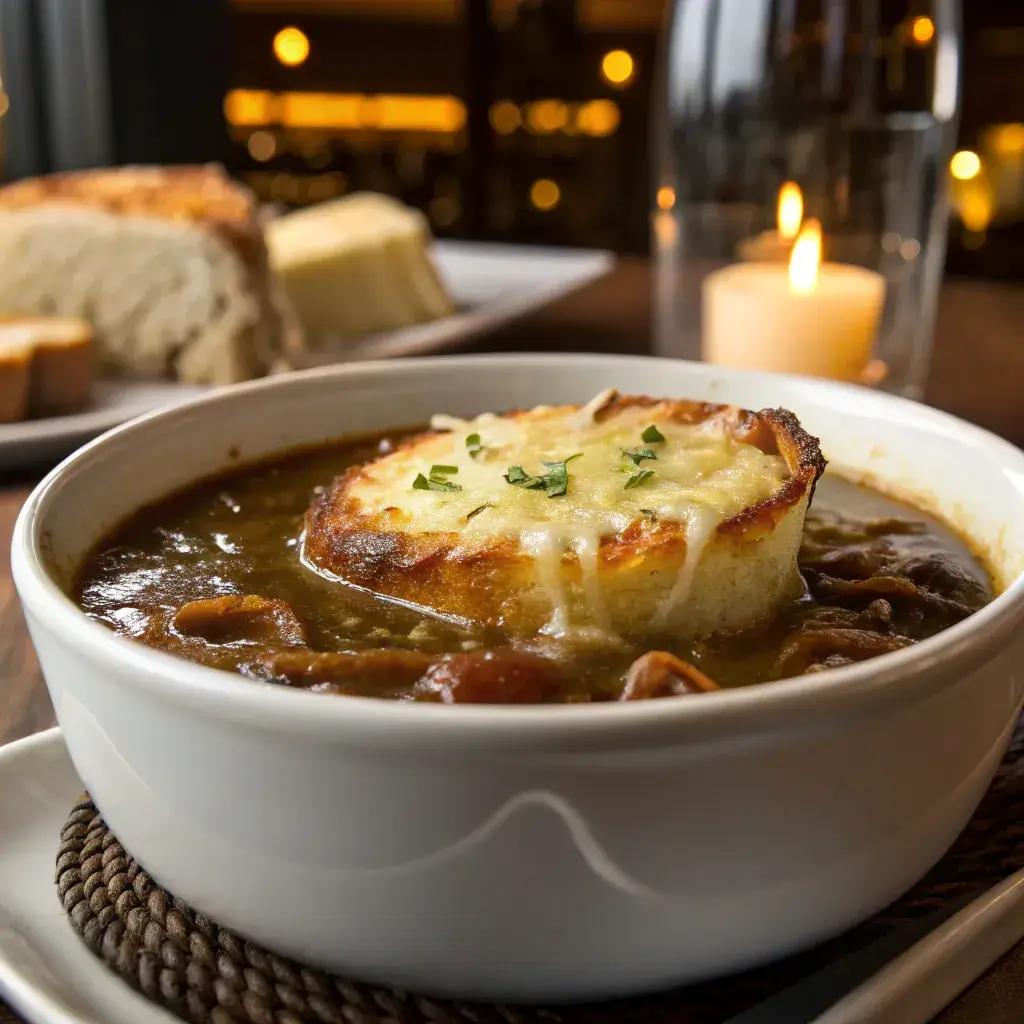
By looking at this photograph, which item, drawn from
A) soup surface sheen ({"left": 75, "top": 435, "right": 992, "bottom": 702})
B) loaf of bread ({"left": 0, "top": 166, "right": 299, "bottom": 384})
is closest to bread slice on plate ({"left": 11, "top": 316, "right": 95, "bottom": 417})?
loaf of bread ({"left": 0, "top": 166, "right": 299, "bottom": 384})

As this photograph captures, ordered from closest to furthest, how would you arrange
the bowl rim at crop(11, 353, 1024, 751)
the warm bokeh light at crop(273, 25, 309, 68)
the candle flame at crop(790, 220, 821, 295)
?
the bowl rim at crop(11, 353, 1024, 751) → the candle flame at crop(790, 220, 821, 295) → the warm bokeh light at crop(273, 25, 309, 68)

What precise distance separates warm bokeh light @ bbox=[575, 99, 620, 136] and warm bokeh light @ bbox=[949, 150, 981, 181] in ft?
Answer: 7.48

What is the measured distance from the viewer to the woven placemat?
97cm

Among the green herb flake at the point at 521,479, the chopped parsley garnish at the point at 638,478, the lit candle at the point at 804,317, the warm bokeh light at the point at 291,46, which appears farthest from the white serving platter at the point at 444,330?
the warm bokeh light at the point at 291,46

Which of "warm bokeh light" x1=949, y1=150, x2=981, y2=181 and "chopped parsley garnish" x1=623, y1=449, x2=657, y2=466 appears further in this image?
"warm bokeh light" x1=949, y1=150, x2=981, y2=181

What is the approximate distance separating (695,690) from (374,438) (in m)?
0.94

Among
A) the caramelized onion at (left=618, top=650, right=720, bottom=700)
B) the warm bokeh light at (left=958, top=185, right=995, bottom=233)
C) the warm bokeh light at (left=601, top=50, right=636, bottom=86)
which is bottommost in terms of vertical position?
the warm bokeh light at (left=958, top=185, right=995, bottom=233)

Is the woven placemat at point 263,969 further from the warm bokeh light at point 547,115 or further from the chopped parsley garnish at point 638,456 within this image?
the warm bokeh light at point 547,115

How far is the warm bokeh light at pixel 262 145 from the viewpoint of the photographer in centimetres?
909

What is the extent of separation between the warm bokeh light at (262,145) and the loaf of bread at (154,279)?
5418mm

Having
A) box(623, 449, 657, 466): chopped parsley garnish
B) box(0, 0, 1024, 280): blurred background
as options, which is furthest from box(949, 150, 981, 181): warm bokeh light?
box(623, 449, 657, 466): chopped parsley garnish

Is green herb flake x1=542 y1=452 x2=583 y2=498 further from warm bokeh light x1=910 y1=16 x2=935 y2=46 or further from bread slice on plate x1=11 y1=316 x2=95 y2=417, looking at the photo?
warm bokeh light x1=910 y1=16 x2=935 y2=46

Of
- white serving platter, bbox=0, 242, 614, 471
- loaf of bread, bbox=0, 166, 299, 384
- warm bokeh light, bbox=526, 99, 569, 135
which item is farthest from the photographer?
warm bokeh light, bbox=526, 99, 569, 135

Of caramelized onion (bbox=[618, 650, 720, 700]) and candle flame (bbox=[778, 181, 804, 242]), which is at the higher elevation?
candle flame (bbox=[778, 181, 804, 242])
